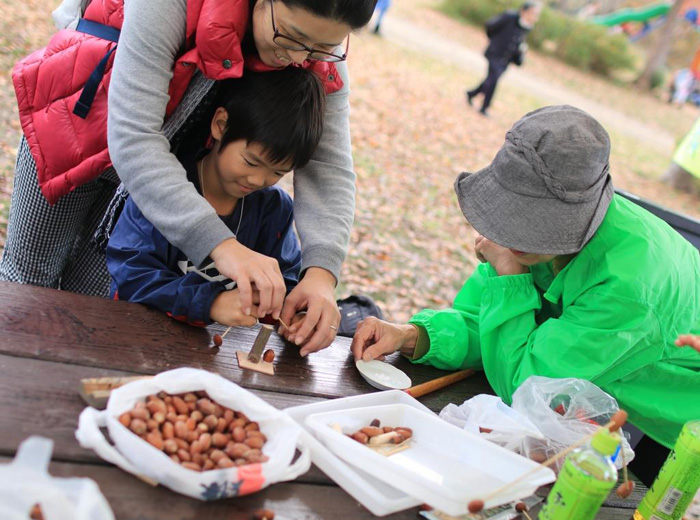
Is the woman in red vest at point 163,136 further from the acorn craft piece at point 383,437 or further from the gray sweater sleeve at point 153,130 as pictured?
the acorn craft piece at point 383,437

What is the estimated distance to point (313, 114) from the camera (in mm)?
1921

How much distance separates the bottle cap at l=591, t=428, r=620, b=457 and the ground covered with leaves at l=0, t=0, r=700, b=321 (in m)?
3.29

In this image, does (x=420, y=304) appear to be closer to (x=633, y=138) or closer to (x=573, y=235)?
(x=573, y=235)

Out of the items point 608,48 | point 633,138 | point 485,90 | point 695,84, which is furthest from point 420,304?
point 695,84

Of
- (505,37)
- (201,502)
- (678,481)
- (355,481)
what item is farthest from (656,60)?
(201,502)

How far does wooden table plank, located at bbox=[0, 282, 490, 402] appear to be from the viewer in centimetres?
142

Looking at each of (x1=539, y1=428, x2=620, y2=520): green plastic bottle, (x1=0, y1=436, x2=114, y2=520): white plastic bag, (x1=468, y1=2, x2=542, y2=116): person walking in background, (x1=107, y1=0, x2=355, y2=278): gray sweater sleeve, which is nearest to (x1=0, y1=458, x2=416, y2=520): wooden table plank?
(x1=0, y1=436, x2=114, y2=520): white plastic bag

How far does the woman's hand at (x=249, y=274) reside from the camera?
1.60 m

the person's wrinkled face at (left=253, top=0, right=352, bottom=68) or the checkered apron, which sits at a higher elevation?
the person's wrinkled face at (left=253, top=0, right=352, bottom=68)

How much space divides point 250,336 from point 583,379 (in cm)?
85

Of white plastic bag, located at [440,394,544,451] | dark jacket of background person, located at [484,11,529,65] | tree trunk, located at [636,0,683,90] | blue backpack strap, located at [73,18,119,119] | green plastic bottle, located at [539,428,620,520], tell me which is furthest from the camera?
tree trunk, located at [636,0,683,90]

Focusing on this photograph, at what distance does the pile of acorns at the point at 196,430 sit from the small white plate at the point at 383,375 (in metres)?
0.48

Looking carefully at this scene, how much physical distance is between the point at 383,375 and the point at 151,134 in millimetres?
838

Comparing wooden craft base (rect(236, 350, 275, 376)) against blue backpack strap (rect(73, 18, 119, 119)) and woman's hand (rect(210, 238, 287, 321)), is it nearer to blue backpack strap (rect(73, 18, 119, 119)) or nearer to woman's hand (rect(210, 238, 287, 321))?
woman's hand (rect(210, 238, 287, 321))
